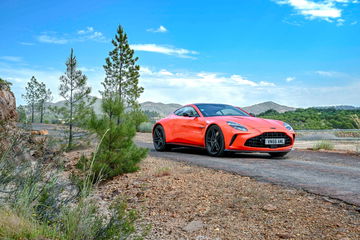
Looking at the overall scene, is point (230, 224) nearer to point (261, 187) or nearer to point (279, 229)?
point (279, 229)

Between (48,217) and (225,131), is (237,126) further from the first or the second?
(48,217)

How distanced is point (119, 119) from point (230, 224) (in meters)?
4.28

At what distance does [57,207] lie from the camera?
4.55 metres

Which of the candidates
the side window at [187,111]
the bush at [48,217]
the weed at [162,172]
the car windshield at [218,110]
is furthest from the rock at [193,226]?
the side window at [187,111]

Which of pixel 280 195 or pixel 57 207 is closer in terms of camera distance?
pixel 57 207

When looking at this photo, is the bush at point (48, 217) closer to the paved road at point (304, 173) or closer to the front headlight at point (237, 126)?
the paved road at point (304, 173)

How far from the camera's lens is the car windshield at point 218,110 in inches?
408

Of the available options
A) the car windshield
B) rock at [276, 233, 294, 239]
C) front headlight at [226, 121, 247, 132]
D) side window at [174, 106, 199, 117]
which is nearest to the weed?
front headlight at [226, 121, 247, 132]

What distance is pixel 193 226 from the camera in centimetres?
485

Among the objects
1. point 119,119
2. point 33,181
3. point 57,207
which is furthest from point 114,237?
point 119,119

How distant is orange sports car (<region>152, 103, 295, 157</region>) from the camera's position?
30.5 ft

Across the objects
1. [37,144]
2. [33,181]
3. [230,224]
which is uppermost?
[37,144]

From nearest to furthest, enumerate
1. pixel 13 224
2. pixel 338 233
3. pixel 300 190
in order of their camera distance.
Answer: pixel 13 224, pixel 338 233, pixel 300 190

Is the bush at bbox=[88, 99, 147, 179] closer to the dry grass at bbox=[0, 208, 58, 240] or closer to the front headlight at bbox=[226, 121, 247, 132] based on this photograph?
the front headlight at bbox=[226, 121, 247, 132]
